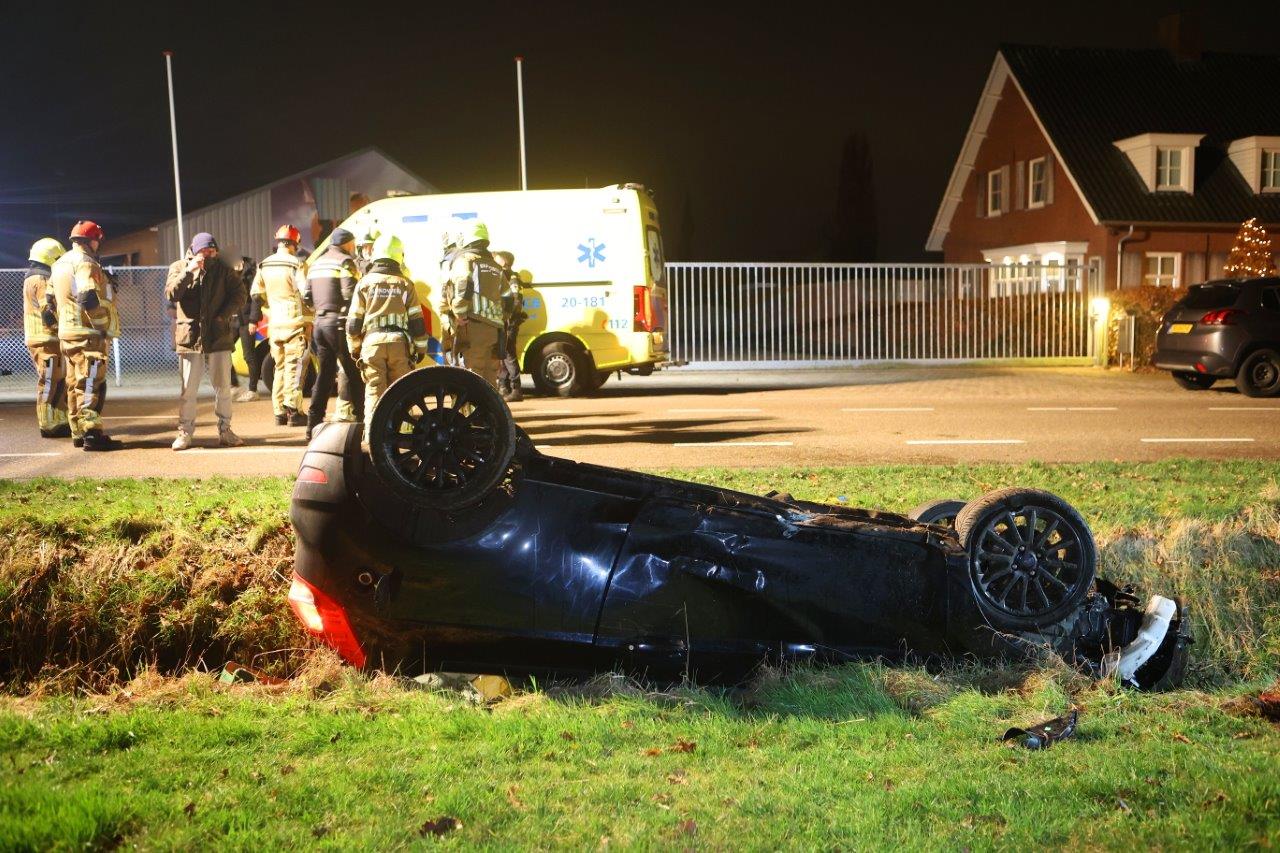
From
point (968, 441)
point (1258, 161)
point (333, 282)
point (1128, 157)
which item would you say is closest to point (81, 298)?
point (333, 282)

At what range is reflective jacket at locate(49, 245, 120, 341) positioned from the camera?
11.1 metres

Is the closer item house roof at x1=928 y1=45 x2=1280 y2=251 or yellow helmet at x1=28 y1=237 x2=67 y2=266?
yellow helmet at x1=28 y1=237 x2=67 y2=266

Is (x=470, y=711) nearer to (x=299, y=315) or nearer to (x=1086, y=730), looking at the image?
(x=1086, y=730)

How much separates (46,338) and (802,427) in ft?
25.9

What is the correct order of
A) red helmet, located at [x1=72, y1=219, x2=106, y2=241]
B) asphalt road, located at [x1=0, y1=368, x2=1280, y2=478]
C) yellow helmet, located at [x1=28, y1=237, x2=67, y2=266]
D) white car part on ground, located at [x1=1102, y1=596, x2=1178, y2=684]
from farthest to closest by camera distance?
yellow helmet, located at [x1=28, y1=237, x2=67, y2=266] < red helmet, located at [x1=72, y1=219, x2=106, y2=241] < asphalt road, located at [x1=0, y1=368, x2=1280, y2=478] < white car part on ground, located at [x1=1102, y1=596, x2=1178, y2=684]

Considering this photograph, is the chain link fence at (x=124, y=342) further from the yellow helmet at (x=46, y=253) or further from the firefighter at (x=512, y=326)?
the yellow helmet at (x=46, y=253)

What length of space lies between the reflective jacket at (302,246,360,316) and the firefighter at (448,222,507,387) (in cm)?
95

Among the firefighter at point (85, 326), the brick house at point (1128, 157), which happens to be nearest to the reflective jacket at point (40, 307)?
the firefighter at point (85, 326)

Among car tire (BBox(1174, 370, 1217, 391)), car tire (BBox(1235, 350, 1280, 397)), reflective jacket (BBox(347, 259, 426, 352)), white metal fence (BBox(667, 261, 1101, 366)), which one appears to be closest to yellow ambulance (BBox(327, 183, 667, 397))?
reflective jacket (BBox(347, 259, 426, 352))

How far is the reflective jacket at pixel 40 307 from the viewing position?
460 inches

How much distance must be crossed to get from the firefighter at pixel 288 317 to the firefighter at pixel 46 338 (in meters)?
2.14

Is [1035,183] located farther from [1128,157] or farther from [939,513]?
[939,513]

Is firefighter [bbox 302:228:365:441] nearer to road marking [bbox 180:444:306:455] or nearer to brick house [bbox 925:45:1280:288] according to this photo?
road marking [bbox 180:444:306:455]

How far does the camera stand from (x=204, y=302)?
37.0ft
